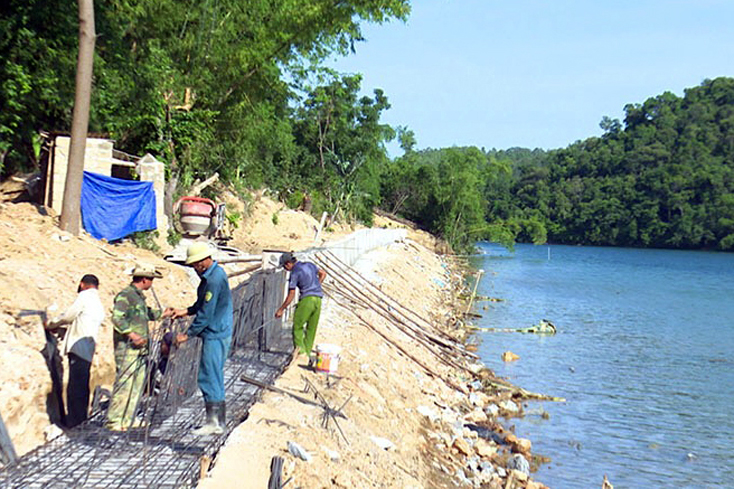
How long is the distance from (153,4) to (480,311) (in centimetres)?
1804

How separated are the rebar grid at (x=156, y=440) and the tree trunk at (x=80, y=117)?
4822 millimetres

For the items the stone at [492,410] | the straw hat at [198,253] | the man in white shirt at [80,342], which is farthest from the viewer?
the stone at [492,410]

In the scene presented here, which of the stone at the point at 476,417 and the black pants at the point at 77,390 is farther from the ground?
the black pants at the point at 77,390

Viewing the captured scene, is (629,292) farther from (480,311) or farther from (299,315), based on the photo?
(299,315)

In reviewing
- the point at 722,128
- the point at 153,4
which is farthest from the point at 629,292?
the point at 722,128

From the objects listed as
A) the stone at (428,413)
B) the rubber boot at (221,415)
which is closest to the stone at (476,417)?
the stone at (428,413)

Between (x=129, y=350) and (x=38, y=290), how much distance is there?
2899 millimetres

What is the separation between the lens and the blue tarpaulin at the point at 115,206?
1502 cm

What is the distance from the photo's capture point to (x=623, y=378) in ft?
66.1

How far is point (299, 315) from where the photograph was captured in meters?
10.1

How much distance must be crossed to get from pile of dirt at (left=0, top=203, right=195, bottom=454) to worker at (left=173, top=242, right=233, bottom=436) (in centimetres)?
157

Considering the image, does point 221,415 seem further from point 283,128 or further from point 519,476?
point 283,128

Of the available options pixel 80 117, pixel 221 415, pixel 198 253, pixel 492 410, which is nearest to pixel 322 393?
pixel 221 415

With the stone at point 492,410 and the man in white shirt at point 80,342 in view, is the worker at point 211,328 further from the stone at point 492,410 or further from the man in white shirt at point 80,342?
the stone at point 492,410
